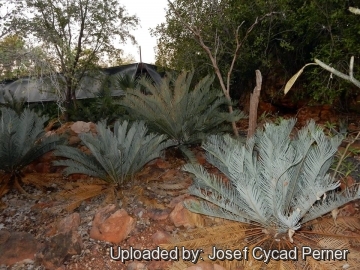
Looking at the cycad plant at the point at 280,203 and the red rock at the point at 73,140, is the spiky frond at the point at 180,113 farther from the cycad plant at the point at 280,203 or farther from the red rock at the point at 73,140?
the cycad plant at the point at 280,203

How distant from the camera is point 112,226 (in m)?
2.37

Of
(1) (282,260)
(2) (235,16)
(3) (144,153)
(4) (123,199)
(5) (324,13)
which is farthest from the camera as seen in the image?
(2) (235,16)

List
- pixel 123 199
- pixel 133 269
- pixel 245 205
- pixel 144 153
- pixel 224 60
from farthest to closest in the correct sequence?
1. pixel 224 60
2. pixel 144 153
3. pixel 123 199
4. pixel 245 205
5. pixel 133 269

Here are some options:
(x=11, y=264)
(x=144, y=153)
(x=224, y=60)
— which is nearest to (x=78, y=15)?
(x=224, y=60)

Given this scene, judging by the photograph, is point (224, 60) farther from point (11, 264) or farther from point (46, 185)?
point (11, 264)

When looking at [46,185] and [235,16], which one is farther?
[235,16]

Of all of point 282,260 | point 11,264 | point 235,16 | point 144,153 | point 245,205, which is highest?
point 235,16

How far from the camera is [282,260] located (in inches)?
74.4

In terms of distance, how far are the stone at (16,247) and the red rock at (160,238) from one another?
0.89 metres

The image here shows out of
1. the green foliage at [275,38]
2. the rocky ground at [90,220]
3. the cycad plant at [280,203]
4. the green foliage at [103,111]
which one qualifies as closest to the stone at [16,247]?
the rocky ground at [90,220]

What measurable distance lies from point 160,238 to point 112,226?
1.27 feet

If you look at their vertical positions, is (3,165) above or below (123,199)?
above

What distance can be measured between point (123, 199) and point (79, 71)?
6828 millimetres

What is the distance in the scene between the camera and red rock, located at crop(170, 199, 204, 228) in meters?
2.42
